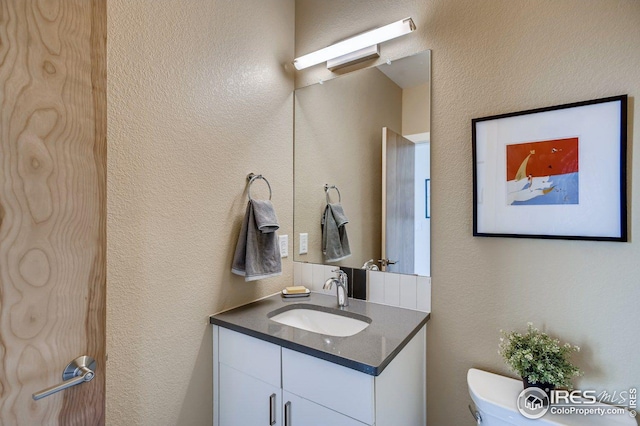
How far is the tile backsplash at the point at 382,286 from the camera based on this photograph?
4.50 ft

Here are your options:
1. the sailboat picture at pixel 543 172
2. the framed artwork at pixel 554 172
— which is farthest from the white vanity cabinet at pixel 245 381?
the sailboat picture at pixel 543 172

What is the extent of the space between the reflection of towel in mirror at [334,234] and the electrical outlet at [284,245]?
214 millimetres

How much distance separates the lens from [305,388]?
3.46 feet

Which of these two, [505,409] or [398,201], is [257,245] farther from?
[505,409]

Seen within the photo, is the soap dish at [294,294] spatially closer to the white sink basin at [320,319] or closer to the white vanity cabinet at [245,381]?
the white sink basin at [320,319]

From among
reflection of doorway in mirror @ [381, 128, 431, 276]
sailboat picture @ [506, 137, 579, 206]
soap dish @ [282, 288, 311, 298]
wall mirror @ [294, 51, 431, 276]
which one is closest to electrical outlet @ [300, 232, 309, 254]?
wall mirror @ [294, 51, 431, 276]

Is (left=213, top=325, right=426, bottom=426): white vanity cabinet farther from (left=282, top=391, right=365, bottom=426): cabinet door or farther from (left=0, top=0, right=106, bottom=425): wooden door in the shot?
(left=0, top=0, right=106, bottom=425): wooden door

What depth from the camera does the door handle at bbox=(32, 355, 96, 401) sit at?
2.45 ft

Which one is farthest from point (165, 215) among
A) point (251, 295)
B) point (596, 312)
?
point (596, 312)

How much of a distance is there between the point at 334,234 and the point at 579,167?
110cm

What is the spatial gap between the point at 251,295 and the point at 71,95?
3.59 feet

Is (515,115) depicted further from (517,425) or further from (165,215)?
(165,215)

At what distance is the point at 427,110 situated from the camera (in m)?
1.37

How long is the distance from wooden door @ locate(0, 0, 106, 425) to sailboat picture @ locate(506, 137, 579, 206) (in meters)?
1.43
